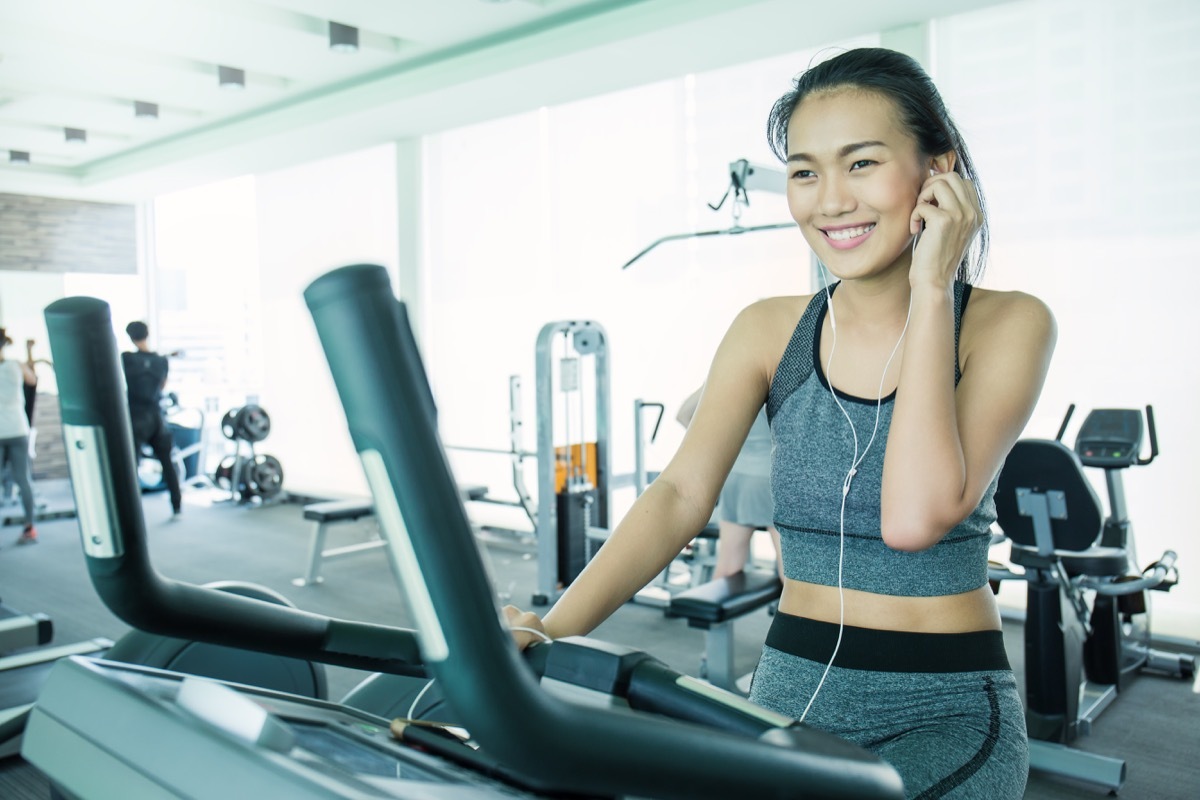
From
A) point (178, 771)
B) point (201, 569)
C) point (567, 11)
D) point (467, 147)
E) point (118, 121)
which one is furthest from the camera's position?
point (118, 121)

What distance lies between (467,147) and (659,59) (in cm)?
208

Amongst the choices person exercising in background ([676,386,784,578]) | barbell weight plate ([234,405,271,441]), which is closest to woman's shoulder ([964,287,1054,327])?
person exercising in background ([676,386,784,578])

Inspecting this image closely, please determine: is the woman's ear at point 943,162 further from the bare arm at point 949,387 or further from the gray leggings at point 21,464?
the gray leggings at point 21,464

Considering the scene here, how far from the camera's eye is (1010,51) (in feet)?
14.1

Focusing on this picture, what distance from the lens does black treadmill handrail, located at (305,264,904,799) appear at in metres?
0.43

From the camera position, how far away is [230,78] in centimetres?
606

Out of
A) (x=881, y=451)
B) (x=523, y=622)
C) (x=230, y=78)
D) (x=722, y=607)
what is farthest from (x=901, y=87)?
(x=230, y=78)

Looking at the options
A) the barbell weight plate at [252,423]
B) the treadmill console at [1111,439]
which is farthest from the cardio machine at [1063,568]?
the barbell weight plate at [252,423]

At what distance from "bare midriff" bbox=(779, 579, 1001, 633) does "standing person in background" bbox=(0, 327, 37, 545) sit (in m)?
6.51

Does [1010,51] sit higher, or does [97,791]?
[1010,51]

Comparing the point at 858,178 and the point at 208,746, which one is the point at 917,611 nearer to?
the point at 858,178

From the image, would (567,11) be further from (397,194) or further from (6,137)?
(6,137)

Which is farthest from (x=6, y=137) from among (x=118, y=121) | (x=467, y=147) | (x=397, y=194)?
(x=467, y=147)

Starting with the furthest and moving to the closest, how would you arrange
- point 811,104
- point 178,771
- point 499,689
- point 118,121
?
point 118,121
point 811,104
point 178,771
point 499,689
